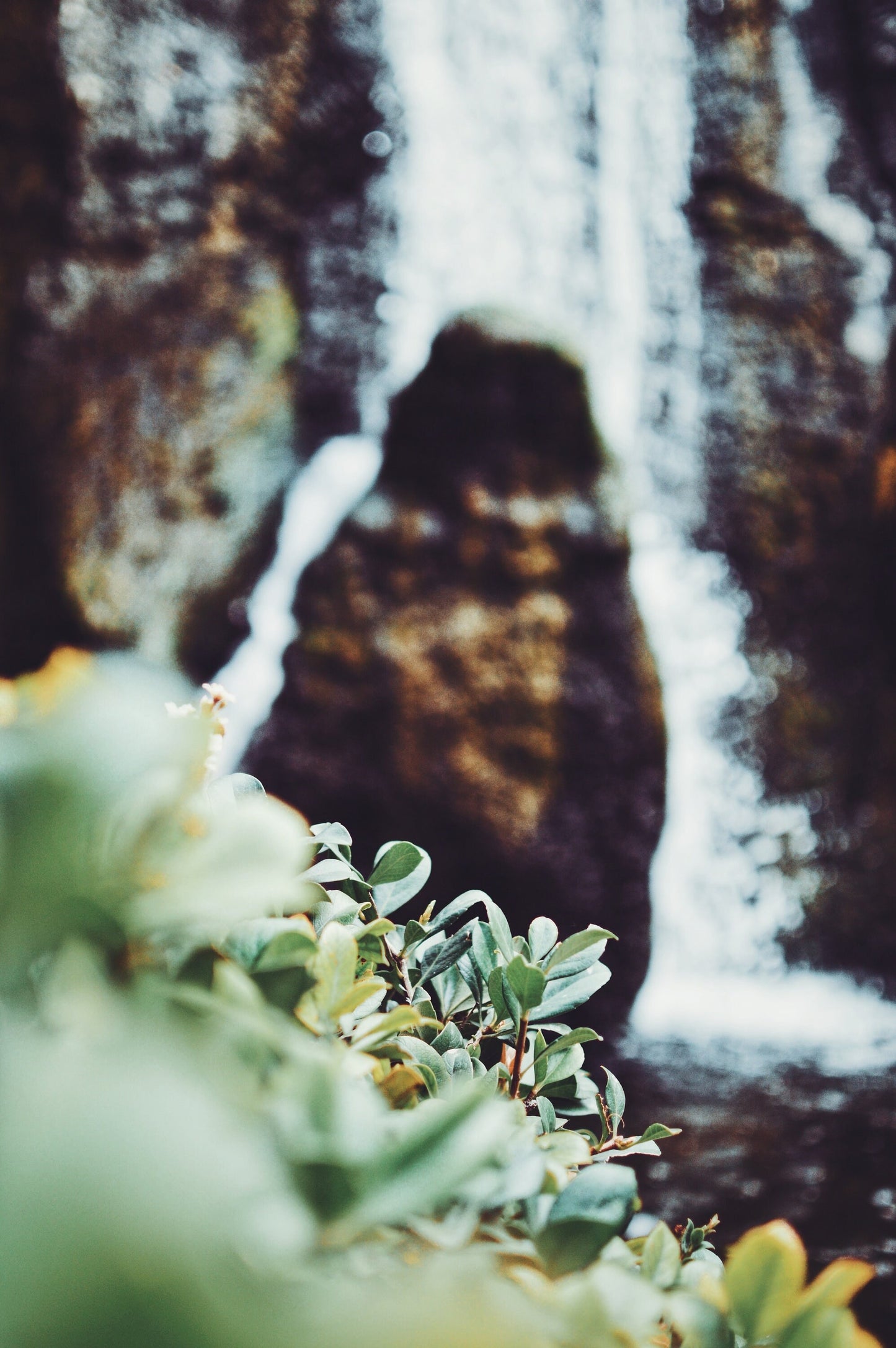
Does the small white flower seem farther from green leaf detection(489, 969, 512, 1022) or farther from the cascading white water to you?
the cascading white water

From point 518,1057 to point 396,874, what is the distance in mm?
115

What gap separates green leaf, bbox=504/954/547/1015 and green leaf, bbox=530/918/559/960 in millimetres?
42

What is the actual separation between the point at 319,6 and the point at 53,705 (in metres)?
5.22

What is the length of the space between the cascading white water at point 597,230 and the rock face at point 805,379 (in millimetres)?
148

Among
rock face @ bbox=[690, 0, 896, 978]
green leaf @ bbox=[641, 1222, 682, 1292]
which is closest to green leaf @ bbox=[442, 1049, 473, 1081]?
green leaf @ bbox=[641, 1222, 682, 1292]

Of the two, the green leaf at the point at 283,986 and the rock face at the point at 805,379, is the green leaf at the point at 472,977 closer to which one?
the green leaf at the point at 283,986

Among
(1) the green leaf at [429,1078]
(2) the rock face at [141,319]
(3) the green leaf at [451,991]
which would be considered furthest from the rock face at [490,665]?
(1) the green leaf at [429,1078]

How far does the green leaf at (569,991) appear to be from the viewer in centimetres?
45

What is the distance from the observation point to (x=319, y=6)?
4.30 meters

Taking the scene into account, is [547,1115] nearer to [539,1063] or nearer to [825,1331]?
[539,1063]

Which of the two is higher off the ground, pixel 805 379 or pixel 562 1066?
pixel 805 379

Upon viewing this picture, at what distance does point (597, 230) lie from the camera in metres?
4.89

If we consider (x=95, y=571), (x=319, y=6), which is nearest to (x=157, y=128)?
(x=319, y=6)

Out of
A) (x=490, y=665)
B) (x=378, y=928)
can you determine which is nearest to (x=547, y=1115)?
(x=378, y=928)
